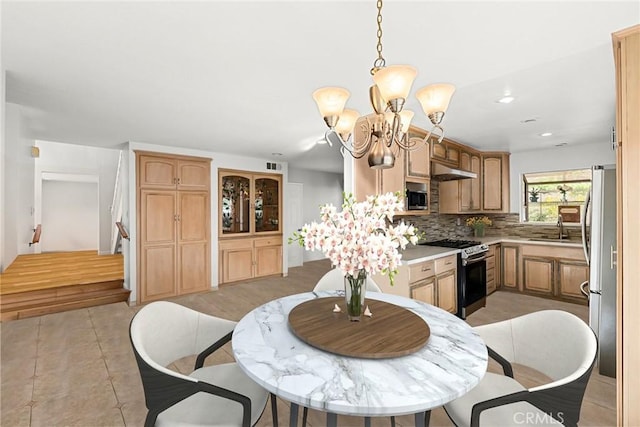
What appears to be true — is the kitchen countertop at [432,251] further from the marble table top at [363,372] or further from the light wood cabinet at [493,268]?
the marble table top at [363,372]

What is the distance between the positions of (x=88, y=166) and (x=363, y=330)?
28.0ft

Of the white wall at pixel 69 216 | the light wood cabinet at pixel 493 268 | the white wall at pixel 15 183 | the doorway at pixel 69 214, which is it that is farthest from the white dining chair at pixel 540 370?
the white wall at pixel 69 216

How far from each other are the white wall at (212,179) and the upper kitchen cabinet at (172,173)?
10cm

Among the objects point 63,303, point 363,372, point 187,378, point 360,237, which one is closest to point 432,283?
point 360,237

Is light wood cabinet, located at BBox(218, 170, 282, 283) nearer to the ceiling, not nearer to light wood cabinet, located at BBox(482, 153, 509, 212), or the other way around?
the ceiling

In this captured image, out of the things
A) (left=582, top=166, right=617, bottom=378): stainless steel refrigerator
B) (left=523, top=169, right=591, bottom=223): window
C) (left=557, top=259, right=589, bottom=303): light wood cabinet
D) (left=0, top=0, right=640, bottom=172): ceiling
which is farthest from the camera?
(left=523, top=169, right=591, bottom=223): window

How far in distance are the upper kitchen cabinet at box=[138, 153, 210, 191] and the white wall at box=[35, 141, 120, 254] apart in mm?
3883

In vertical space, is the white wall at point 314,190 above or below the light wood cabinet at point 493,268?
above

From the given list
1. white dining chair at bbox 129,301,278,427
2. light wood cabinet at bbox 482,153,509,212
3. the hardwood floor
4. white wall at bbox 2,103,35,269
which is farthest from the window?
white wall at bbox 2,103,35,269

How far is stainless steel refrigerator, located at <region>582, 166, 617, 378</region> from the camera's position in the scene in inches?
91.4

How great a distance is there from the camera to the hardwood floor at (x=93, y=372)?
187 centimetres

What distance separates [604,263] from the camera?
2365 mm

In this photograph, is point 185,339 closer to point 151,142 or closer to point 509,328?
point 509,328

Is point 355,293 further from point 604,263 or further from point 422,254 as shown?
point 604,263
